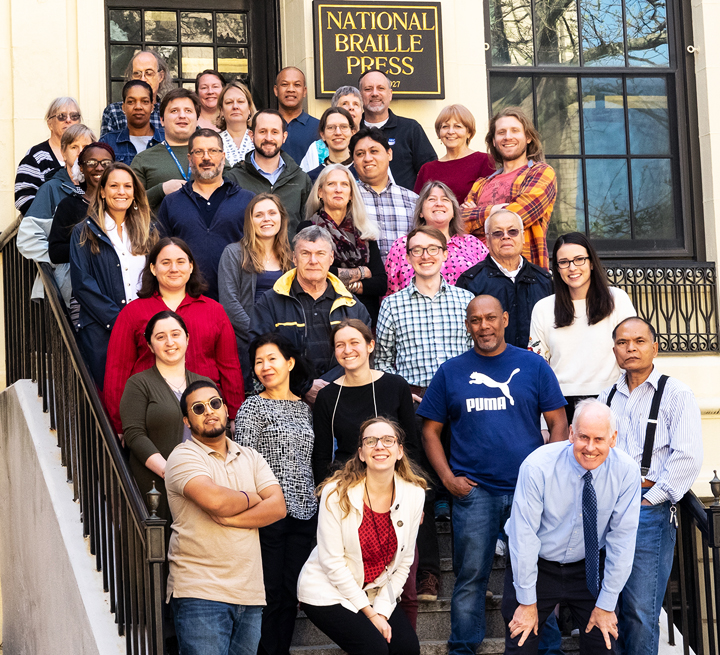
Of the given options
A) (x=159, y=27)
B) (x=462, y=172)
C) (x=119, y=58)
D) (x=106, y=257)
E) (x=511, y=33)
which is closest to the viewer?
(x=106, y=257)

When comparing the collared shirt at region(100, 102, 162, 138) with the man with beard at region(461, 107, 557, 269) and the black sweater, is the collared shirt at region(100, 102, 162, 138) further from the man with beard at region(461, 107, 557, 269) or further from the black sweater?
the black sweater

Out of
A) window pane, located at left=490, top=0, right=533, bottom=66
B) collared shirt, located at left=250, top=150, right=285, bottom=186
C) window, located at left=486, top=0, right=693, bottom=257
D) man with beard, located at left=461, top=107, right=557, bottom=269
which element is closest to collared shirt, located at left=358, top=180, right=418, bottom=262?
man with beard, located at left=461, top=107, right=557, bottom=269

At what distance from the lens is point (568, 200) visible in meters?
9.61

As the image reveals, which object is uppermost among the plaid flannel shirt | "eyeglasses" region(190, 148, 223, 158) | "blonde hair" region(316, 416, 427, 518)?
"eyeglasses" region(190, 148, 223, 158)

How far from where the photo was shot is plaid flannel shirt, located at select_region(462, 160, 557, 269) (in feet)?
23.4

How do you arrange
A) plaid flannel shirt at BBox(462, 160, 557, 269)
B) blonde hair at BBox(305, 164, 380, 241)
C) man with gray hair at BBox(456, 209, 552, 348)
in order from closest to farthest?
1. man with gray hair at BBox(456, 209, 552, 348)
2. blonde hair at BBox(305, 164, 380, 241)
3. plaid flannel shirt at BBox(462, 160, 557, 269)

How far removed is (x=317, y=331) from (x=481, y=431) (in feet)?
3.84

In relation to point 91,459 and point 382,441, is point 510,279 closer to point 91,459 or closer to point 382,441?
point 382,441

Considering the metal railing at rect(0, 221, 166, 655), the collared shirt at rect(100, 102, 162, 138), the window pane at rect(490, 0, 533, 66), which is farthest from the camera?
the window pane at rect(490, 0, 533, 66)

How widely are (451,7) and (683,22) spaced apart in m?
2.09

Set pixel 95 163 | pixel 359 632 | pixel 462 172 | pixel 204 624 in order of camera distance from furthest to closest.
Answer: pixel 462 172 < pixel 95 163 < pixel 359 632 < pixel 204 624

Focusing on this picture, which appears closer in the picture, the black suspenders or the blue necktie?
the blue necktie

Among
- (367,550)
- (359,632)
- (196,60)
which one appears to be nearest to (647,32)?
(196,60)

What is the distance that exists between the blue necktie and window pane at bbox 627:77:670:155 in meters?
5.28
